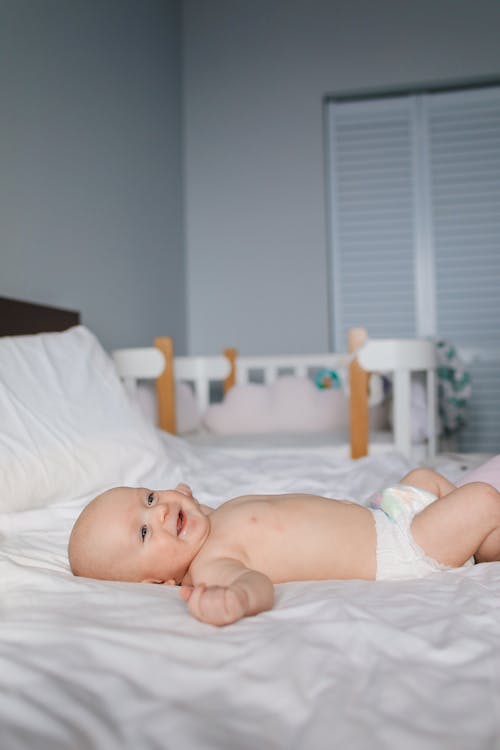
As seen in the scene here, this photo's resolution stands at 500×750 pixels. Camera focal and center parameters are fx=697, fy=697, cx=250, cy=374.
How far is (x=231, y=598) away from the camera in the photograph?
645mm

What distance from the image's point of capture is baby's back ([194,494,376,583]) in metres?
0.82

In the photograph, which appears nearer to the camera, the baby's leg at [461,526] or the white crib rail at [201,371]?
the baby's leg at [461,526]

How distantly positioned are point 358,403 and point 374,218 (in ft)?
5.56

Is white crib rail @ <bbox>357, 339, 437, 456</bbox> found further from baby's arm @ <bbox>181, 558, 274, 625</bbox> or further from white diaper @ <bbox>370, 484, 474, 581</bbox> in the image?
baby's arm @ <bbox>181, 558, 274, 625</bbox>

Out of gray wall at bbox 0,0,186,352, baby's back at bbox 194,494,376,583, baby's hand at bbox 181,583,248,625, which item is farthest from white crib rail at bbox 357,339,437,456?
baby's hand at bbox 181,583,248,625

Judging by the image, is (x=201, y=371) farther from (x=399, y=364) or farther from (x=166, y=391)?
(x=399, y=364)

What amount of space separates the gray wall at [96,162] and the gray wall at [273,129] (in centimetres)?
13

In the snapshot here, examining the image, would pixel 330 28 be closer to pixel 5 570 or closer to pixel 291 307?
pixel 291 307

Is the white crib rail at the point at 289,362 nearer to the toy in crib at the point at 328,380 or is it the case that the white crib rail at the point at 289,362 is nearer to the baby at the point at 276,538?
the toy in crib at the point at 328,380

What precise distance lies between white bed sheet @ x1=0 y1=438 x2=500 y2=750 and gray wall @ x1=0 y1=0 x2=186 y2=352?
1.24 meters

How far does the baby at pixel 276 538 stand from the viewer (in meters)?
0.80

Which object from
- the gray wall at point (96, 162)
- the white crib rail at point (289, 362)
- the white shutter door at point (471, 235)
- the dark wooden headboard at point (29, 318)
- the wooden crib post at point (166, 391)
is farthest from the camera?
the white shutter door at point (471, 235)

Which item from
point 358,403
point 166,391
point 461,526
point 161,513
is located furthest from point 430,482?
point 166,391

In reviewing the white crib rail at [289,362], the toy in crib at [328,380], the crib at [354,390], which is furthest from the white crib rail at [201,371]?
the toy in crib at [328,380]
